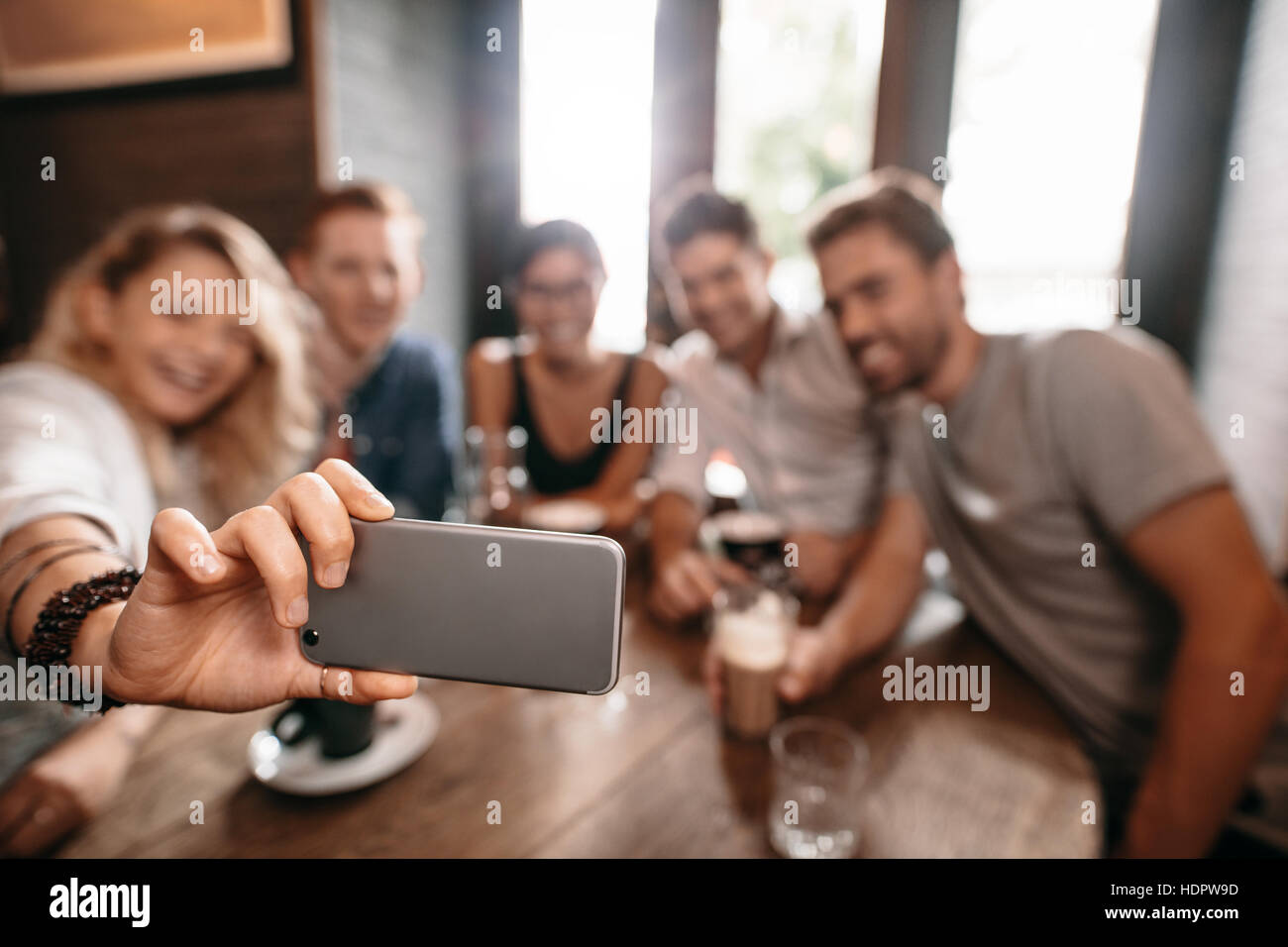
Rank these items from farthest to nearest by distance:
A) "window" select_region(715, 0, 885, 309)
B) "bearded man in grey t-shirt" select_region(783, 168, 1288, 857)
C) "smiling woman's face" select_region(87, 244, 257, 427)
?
"window" select_region(715, 0, 885, 309), "smiling woman's face" select_region(87, 244, 257, 427), "bearded man in grey t-shirt" select_region(783, 168, 1288, 857)

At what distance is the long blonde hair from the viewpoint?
103 centimetres

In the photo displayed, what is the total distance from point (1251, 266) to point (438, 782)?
2.48 meters

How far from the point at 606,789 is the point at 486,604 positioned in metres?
0.39

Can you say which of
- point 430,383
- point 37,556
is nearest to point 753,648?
point 37,556

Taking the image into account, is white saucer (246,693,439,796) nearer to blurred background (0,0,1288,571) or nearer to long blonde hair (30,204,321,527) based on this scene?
long blonde hair (30,204,321,527)

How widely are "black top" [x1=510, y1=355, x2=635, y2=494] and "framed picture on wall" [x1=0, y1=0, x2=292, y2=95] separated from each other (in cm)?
180

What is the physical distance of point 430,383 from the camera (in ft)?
7.04

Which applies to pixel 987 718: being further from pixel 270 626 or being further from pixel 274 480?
pixel 274 480

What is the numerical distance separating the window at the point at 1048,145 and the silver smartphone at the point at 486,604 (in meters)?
2.17
